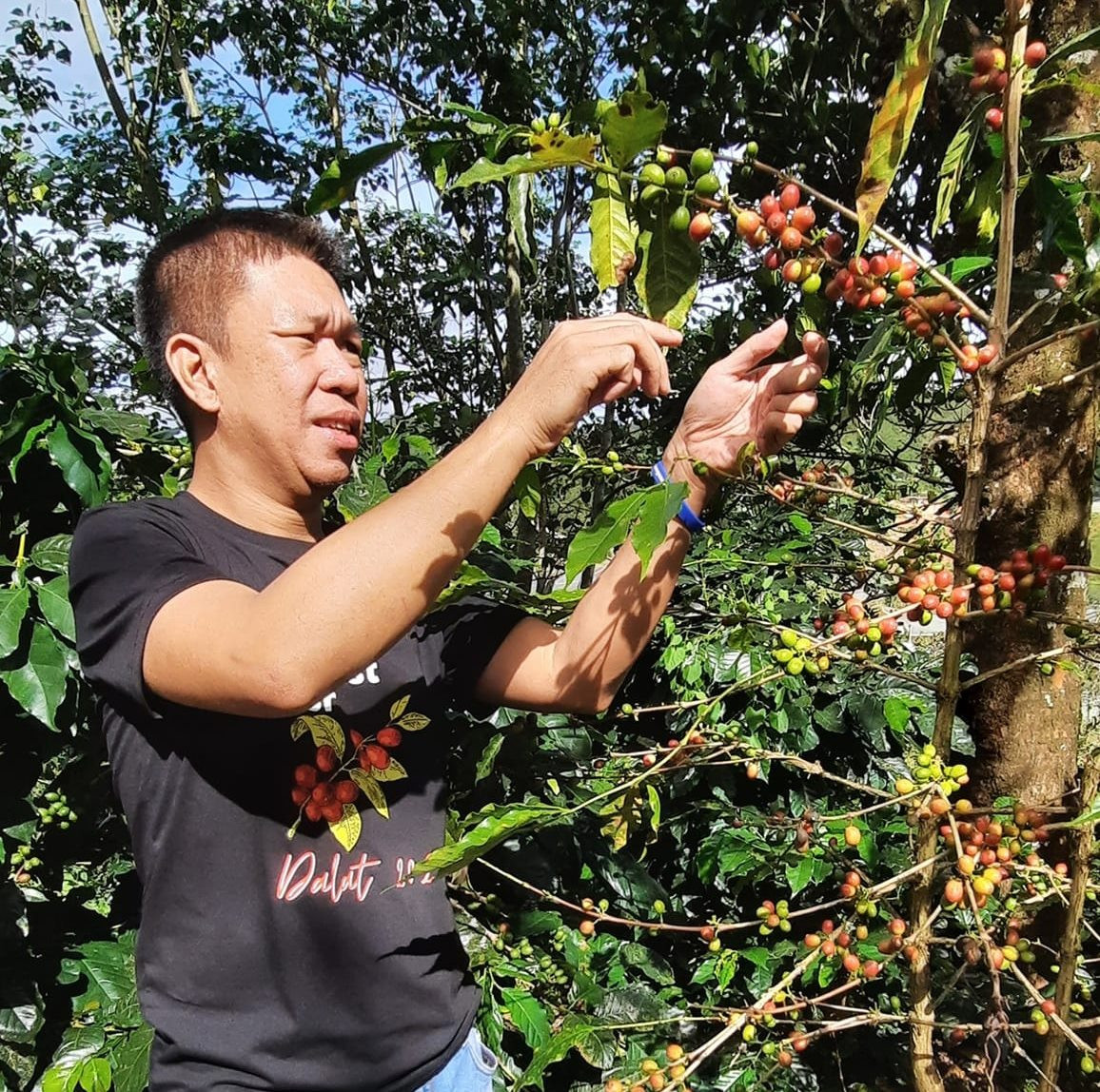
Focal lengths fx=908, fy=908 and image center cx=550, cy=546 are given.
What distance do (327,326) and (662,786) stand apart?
1491mm

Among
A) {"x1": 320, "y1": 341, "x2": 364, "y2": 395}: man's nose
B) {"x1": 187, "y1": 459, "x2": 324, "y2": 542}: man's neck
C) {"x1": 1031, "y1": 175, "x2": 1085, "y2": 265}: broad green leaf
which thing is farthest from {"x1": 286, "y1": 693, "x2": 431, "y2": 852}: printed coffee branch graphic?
{"x1": 1031, "y1": 175, "x2": 1085, "y2": 265}: broad green leaf

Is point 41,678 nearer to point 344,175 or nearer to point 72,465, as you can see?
point 72,465

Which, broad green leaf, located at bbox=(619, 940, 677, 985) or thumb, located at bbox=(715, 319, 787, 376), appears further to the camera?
broad green leaf, located at bbox=(619, 940, 677, 985)

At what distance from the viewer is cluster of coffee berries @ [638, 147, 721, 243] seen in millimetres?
828

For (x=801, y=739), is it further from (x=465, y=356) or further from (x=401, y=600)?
(x=465, y=356)

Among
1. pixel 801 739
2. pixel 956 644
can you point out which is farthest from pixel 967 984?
→ pixel 956 644

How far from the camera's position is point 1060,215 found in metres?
0.91

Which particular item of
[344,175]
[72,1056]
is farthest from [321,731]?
[72,1056]

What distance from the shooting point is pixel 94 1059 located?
5.04 ft

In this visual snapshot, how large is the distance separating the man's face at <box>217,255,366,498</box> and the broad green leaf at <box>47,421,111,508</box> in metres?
0.72

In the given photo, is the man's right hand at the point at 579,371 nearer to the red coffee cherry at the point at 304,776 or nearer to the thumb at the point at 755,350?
the thumb at the point at 755,350

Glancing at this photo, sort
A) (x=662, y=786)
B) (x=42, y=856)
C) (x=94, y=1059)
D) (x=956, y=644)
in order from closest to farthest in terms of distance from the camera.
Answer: (x=956, y=644), (x=94, y=1059), (x=42, y=856), (x=662, y=786)

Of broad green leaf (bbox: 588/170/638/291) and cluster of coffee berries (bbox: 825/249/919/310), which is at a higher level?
broad green leaf (bbox: 588/170/638/291)

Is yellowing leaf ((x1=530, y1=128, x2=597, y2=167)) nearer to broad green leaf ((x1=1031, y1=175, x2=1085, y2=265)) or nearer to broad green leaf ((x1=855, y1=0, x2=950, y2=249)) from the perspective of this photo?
broad green leaf ((x1=855, y1=0, x2=950, y2=249))
